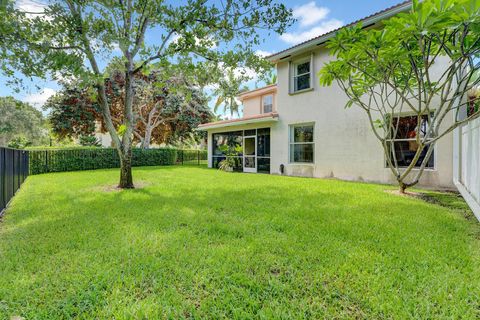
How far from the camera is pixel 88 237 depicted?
158 inches

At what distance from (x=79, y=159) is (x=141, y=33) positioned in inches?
430

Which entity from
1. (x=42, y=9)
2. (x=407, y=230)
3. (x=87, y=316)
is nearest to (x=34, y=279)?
(x=87, y=316)

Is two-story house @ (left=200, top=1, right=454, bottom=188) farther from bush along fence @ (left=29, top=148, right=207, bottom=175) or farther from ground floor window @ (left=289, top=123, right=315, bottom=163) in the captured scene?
bush along fence @ (left=29, top=148, right=207, bottom=175)

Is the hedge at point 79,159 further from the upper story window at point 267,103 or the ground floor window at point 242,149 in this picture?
the upper story window at point 267,103

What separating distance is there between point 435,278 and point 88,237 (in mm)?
4832

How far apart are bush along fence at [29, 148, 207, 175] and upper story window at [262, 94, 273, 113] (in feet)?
31.1

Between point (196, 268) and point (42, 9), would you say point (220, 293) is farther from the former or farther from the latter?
point (42, 9)

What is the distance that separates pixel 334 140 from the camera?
11039mm

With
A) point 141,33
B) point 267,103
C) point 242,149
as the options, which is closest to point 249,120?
point 242,149

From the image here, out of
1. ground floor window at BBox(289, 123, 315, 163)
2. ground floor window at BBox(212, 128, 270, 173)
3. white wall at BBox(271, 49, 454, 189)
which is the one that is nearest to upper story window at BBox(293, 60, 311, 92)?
white wall at BBox(271, 49, 454, 189)

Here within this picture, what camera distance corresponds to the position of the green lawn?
2.31m

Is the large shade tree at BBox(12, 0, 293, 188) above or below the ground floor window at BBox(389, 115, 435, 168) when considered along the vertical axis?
above

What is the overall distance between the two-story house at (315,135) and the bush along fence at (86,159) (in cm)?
779

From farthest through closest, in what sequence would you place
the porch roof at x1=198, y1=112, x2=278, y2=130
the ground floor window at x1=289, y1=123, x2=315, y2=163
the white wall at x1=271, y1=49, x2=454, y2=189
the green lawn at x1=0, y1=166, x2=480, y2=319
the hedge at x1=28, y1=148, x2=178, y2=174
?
1. the hedge at x1=28, y1=148, x2=178, y2=174
2. the porch roof at x1=198, y1=112, x2=278, y2=130
3. the ground floor window at x1=289, y1=123, x2=315, y2=163
4. the white wall at x1=271, y1=49, x2=454, y2=189
5. the green lawn at x1=0, y1=166, x2=480, y2=319
